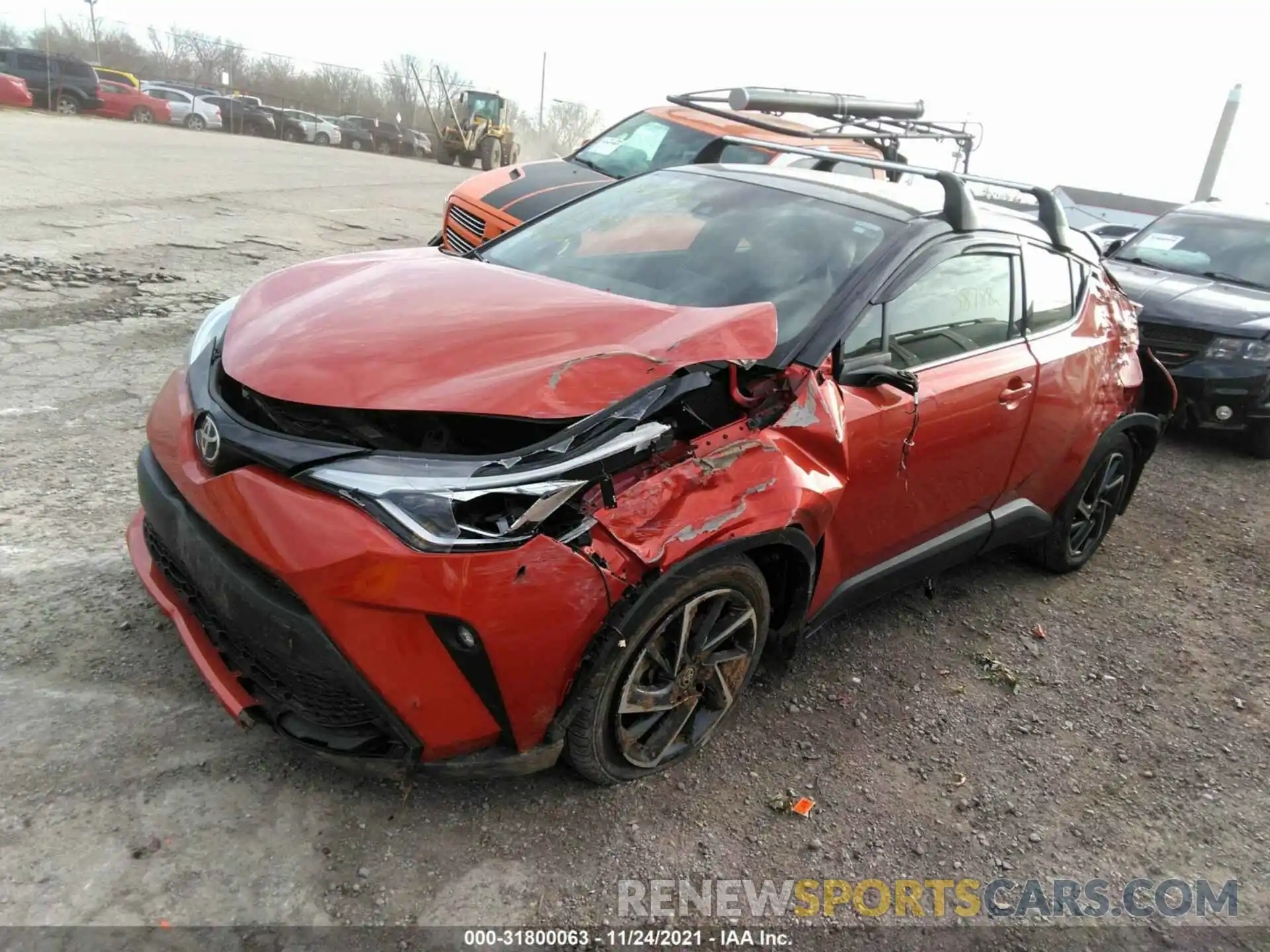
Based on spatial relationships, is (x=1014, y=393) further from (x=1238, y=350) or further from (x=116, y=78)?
(x=116, y=78)

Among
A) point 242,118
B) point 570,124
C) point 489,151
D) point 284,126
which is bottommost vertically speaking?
point 570,124

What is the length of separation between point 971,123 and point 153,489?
6452 mm

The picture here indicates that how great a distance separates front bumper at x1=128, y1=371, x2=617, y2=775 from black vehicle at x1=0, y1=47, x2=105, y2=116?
29594mm

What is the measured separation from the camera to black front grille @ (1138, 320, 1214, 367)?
258 inches

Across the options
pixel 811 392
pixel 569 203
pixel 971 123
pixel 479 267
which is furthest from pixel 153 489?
pixel 971 123

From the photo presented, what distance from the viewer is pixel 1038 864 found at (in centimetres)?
265

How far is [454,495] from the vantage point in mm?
2053

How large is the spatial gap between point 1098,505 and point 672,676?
9.57 ft

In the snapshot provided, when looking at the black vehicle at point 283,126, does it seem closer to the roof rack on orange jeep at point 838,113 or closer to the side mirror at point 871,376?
the roof rack on orange jeep at point 838,113

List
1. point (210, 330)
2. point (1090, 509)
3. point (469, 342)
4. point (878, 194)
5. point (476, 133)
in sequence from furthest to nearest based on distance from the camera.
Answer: point (476, 133)
point (1090, 509)
point (878, 194)
point (210, 330)
point (469, 342)

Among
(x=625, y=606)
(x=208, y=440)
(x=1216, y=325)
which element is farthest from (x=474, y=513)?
(x=1216, y=325)

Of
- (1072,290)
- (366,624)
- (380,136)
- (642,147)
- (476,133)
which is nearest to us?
(366,624)

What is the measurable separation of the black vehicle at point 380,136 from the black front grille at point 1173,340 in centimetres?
3630

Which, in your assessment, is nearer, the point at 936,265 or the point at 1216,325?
the point at 936,265
